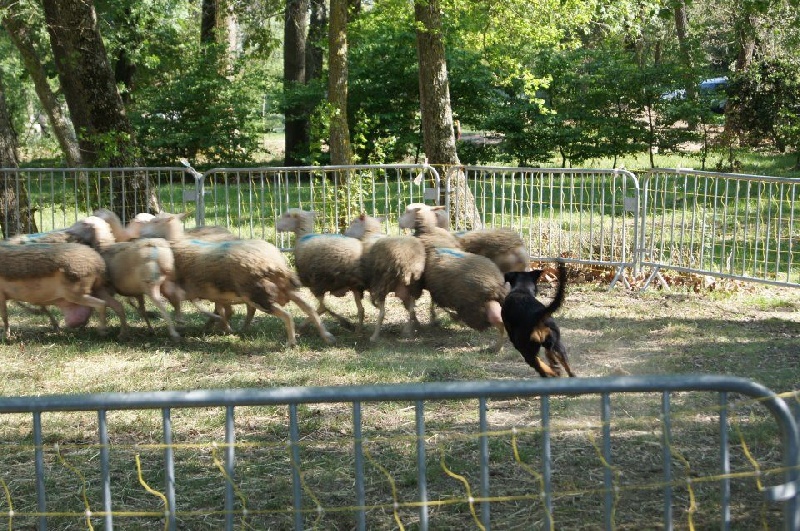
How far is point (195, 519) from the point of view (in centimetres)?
538

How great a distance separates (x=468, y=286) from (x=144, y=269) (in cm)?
326

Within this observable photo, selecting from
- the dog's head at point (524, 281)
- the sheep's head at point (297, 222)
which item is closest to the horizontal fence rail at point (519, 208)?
the sheep's head at point (297, 222)

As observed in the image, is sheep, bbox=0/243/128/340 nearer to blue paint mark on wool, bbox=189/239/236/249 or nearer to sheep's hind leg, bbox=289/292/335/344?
blue paint mark on wool, bbox=189/239/236/249

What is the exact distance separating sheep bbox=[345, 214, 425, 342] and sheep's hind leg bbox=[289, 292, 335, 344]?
0.47m

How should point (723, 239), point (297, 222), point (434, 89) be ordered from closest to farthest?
point (297, 222) → point (723, 239) → point (434, 89)

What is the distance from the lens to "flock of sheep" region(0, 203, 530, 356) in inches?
359

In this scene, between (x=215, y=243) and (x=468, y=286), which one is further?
(x=215, y=243)

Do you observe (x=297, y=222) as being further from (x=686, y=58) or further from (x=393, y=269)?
(x=686, y=58)

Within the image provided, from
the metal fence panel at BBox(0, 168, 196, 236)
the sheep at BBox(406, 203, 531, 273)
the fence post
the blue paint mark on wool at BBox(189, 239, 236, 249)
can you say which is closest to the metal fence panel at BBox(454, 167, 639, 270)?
the sheep at BBox(406, 203, 531, 273)

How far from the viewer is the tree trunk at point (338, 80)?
14.7m

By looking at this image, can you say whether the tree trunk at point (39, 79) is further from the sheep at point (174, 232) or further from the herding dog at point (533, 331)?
the herding dog at point (533, 331)

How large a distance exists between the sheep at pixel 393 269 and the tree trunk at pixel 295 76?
15.3 m

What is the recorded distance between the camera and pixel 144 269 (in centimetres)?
933

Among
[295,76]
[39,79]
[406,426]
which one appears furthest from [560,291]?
[295,76]
